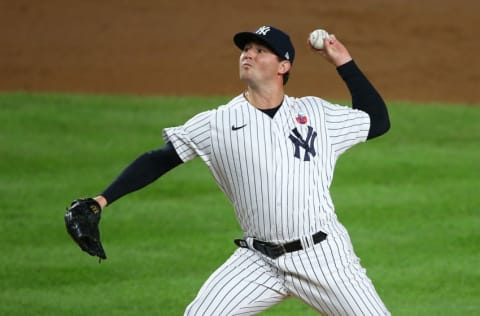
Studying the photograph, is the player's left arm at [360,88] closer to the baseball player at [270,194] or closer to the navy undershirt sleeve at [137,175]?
the baseball player at [270,194]

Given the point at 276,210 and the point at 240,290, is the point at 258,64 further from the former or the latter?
the point at 240,290

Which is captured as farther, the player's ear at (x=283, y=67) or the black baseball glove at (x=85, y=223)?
the player's ear at (x=283, y=67)

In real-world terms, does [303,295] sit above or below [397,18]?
below

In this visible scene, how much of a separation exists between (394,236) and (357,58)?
601 centimetres

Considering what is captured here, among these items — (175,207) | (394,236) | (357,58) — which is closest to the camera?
(394,236)

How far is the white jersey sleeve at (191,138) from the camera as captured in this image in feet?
17.0

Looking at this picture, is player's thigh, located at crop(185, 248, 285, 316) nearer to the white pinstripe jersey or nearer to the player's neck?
the white pinstripe jersey

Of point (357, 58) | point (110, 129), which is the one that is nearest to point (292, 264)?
point (110, 129)

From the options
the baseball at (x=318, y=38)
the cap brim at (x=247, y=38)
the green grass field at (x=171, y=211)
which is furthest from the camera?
the green grass field at (x=171, y=211)

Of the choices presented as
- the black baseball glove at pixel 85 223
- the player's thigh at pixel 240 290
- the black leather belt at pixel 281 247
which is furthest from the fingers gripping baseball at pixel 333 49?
the black baseball glove at pixel 85 223

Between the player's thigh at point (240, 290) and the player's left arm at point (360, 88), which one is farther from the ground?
the player's left arm at point (360, 88)

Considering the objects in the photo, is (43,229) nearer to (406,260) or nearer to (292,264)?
(406,260)

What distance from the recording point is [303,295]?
16.9ft

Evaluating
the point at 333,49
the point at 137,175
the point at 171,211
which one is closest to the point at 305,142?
the point at 333,49
